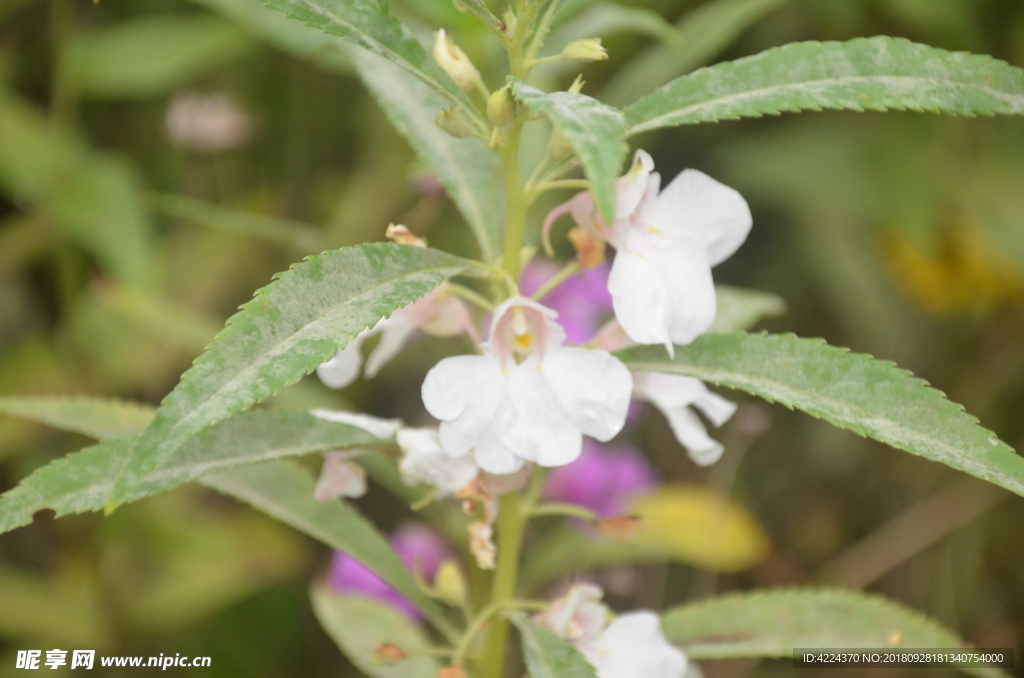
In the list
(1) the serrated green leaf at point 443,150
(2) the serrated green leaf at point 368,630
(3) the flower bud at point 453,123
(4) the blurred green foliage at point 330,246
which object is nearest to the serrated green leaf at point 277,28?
(1) the serrated green leaf at point 443,150

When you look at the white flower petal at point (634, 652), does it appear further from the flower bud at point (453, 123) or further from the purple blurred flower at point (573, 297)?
the purple blurred flower at point (573, 297)

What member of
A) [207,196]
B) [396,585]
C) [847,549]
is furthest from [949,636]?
[207,196]

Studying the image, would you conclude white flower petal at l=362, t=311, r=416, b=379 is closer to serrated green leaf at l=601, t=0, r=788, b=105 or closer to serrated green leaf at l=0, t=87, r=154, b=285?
serrated green leaf at l=601, t=0, r=788, b=105

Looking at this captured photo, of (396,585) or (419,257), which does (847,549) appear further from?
(419,257)

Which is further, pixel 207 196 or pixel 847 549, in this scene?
pixel 207 196

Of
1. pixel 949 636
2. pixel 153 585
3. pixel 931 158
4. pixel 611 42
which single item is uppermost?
pixel 611 42

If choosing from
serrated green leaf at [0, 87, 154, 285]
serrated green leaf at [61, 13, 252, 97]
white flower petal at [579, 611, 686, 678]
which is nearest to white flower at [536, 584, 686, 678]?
white flower petal at [579, 611, 686, 678]
